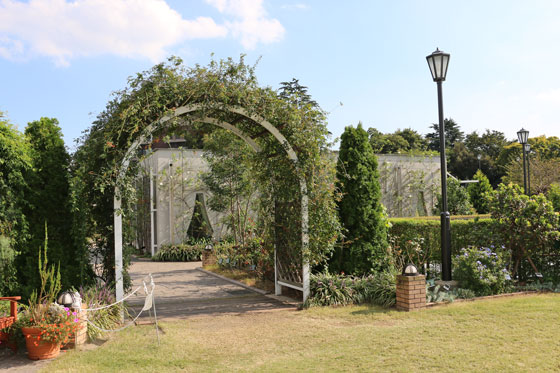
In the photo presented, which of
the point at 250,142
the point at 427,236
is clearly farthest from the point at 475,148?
the point at 250,142

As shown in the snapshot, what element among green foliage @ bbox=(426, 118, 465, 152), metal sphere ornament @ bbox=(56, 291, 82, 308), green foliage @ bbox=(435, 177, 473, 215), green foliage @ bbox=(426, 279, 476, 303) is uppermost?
green foliage @ bbox=(426, 118, 465, 152)

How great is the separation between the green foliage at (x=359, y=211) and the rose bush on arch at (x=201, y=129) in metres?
0.66

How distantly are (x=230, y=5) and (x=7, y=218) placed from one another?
3971 mm

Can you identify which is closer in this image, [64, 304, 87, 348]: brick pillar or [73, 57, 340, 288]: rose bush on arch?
[64, 304, 87, 348]: brick pillar

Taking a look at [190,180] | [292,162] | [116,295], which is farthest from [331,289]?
[190,180]

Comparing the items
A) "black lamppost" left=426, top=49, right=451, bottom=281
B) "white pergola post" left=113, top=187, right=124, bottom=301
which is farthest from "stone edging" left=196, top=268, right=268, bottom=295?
"black lamppost" left=426, top=49, right=451, bottom=281

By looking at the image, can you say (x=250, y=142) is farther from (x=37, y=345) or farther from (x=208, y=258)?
(x=208, y=258)

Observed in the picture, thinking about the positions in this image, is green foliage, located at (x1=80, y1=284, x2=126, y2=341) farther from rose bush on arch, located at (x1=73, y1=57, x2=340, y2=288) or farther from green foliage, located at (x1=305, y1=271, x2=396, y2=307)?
green foliage, located at (x1=305, y1=271, x2=396, y2=307)

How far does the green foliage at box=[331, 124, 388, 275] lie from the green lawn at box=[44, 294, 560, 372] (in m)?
1.29

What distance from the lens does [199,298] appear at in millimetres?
7648

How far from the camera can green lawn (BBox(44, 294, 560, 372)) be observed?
13.3 ft

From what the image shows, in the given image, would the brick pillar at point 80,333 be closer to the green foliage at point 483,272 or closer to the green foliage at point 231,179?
the green foliage at point 483,272

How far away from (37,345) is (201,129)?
4.31 m

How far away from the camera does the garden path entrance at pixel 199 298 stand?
670 cm
